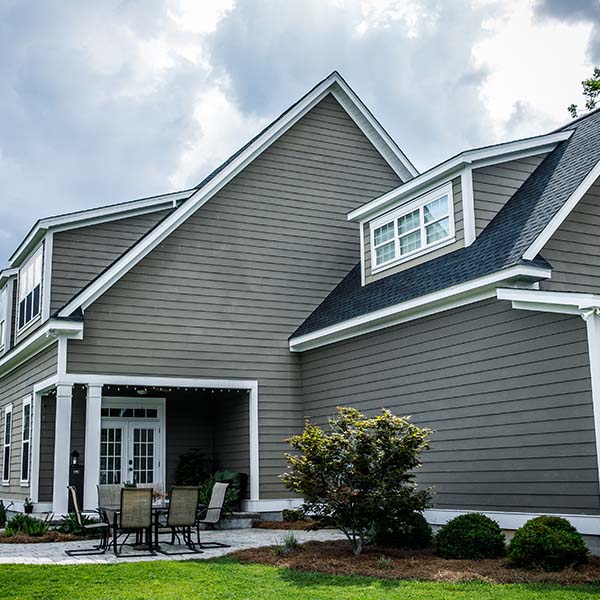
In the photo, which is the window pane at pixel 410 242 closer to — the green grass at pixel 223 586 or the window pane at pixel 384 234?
the window pane at pixel 384 234

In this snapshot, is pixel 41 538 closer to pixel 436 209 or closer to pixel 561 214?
pixel 436 209

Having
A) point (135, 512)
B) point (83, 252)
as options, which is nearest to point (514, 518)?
point (135, 512)

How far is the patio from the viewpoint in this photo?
35.8 feet

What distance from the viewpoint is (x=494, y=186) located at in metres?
14.0

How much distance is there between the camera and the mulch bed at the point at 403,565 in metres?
8.91

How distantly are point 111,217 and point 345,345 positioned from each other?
6534 mm

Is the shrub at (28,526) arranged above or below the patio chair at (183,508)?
below

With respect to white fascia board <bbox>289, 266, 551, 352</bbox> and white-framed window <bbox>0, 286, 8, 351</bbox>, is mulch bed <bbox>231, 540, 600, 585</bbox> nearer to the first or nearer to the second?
white fascia board <bbox>289, 266, 551, 352</bbox>

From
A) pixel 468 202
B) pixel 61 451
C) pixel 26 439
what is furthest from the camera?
pixel 26 439

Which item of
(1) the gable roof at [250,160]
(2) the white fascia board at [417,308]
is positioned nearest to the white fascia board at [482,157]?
(2) the white fascia board at [417,308]

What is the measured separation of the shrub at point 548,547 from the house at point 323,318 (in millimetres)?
829

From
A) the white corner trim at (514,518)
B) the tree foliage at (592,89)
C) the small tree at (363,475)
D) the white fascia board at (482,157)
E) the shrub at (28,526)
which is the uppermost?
the tree foliage at (592,89)

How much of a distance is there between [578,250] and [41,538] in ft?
32.7

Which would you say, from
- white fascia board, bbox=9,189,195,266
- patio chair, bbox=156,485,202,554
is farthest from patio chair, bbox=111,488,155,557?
white fascia board, bbox=9,189,195,266
